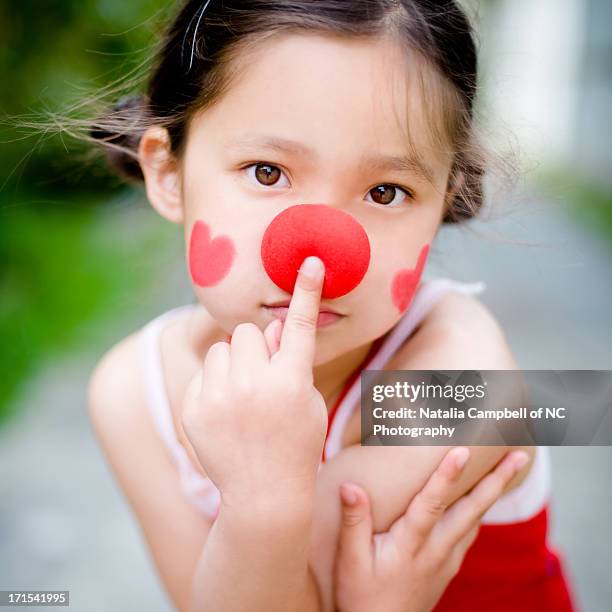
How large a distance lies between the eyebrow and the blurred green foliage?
6.09 feet

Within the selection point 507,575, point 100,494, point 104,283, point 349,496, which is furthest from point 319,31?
point 104,283

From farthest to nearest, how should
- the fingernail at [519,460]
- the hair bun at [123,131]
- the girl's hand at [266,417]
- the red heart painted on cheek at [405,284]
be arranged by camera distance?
the hair bun at [123,131]
the fingernail at [519,460]
the red heart painted on cheek at [405,284]
the girl's hand at [266,417]

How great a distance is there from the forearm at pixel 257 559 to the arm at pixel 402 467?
110 mm

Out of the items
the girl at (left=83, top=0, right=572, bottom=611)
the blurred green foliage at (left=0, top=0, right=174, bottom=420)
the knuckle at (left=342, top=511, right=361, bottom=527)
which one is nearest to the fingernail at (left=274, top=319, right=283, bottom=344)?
the girl at (left=83, top=0, right=572, bottom=611)

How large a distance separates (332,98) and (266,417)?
34 centimetres

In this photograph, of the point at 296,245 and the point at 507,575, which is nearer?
the point at 296,245

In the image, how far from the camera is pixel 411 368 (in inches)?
40.1

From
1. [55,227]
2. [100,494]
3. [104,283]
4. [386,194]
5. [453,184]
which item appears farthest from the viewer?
[55,227]

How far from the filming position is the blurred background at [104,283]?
1.55m

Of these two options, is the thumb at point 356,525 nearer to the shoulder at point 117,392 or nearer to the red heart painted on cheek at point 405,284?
the red heart painted on cheek at point 405,284

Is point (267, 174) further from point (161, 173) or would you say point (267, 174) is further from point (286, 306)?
point (161, 173)

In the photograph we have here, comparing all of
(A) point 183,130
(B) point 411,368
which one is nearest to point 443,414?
(B) point 411,368

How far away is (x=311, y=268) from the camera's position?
776mm

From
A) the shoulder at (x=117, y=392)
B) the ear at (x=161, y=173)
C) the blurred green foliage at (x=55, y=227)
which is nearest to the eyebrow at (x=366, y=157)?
the ear at (x=161, y=173)
